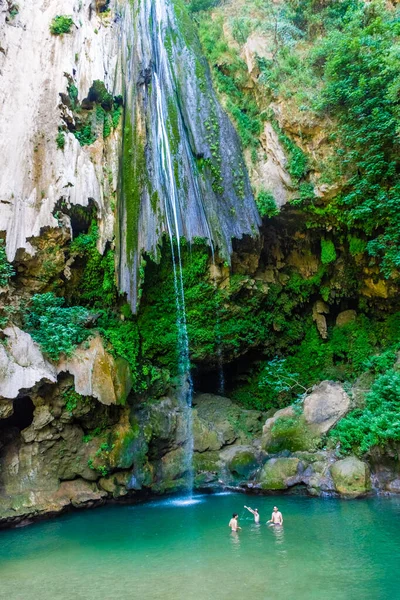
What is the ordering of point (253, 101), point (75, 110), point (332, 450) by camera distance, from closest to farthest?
point (332, 450) → point (75, 110) → point (253, 101)

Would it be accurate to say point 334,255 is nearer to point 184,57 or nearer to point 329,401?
point 329,401

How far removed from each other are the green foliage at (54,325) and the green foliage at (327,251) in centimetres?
802

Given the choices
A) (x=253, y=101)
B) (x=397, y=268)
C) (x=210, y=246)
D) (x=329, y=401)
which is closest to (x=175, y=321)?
(x=210, y=246)

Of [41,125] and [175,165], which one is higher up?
[41,125]

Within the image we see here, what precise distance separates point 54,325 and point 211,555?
684 centimetres

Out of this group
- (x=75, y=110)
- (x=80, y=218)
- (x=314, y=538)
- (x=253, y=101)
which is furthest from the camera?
(x=253, y=101)

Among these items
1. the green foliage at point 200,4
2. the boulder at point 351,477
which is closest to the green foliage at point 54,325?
the boulder at point 351,477

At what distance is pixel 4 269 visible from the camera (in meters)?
10.8

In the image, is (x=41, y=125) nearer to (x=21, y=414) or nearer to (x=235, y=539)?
(x=21, y=414)

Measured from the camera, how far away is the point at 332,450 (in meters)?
11.5

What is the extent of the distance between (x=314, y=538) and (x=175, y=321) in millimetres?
7759

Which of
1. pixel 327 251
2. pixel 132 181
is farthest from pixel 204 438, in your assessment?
pixel 132 181

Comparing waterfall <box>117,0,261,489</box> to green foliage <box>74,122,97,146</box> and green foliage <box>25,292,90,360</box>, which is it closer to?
green foliage <box>74,122,97,146</box>

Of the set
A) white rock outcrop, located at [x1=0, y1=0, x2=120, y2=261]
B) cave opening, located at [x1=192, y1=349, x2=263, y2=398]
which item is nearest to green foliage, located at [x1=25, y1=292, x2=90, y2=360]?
white rock outcrop, located at [x1=0, y1=0, x2=120, y2=261]
